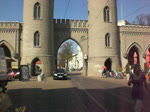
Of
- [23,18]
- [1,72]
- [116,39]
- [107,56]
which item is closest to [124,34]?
[116,39]

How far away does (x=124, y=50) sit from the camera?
40.9 meters

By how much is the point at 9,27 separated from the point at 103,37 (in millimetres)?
16196

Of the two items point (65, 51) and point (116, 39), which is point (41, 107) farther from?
point (65, 51)

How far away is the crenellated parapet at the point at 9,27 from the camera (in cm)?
3892

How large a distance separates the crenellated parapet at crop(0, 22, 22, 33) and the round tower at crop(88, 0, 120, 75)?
13.0 m

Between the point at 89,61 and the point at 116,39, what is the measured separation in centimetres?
609

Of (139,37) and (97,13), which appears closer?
(97,13)

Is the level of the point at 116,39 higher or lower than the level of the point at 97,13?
lower

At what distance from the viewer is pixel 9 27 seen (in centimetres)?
3909

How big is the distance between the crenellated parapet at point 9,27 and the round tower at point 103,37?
13036 millimetres

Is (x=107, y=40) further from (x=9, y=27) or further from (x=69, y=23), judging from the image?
(x=9, y=27)

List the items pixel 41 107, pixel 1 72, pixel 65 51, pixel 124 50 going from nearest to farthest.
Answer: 1. pixel 41 107
2. pixel 1 72
3. pixel 124 50
4. pixel 65 51

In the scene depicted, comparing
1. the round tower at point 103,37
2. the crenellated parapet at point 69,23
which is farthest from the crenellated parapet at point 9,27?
the round tower at point 103,37

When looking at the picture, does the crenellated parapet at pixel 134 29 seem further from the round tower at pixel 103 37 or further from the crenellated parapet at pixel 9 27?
the crenellated parapet at pixel 9 27
